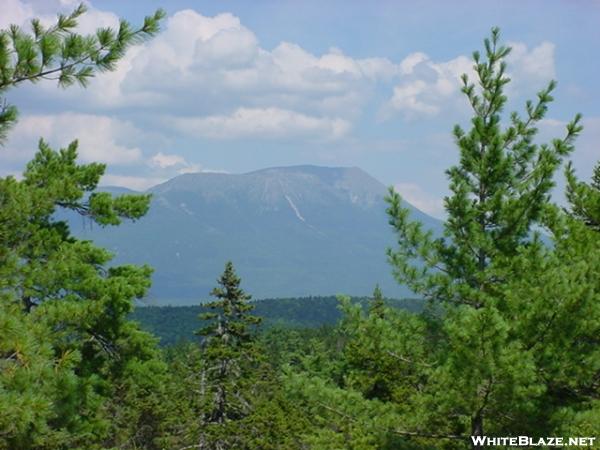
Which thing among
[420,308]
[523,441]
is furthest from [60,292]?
[523,441]

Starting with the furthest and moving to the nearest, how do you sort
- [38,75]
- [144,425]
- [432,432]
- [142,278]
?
[144,425] < [142,278] < [432,432] < [38,75]

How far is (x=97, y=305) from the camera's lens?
10414mm

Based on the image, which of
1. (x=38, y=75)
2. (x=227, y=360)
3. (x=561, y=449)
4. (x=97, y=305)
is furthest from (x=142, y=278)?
(x=227, y=360)

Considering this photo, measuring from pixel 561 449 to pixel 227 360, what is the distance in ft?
68.0

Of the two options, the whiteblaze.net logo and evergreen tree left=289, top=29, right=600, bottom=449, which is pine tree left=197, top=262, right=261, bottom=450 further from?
the whiteblaze.net logo

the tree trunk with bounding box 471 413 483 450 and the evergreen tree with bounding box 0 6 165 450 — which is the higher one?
the evergreen tree with bounding box 0 6 165 450

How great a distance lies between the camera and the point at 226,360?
29.5 m

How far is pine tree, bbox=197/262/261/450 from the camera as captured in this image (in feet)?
94.2

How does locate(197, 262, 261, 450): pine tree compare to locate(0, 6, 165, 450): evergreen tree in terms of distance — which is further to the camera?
locate(197, 262, 261, 450): pine tree

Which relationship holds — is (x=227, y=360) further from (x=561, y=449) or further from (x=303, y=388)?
(x=561, y=449)

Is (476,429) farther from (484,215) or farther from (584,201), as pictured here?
(584,201)

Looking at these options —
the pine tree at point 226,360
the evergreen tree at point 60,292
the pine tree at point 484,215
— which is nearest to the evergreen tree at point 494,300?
the pine tree at point 484,215

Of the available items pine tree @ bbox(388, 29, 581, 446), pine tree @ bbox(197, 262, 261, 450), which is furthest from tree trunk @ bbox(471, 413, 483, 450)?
pine tree @ bbox(197, 262, 261, 450)

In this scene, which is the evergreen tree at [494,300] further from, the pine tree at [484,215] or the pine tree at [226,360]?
the pine tree at [226,360]
